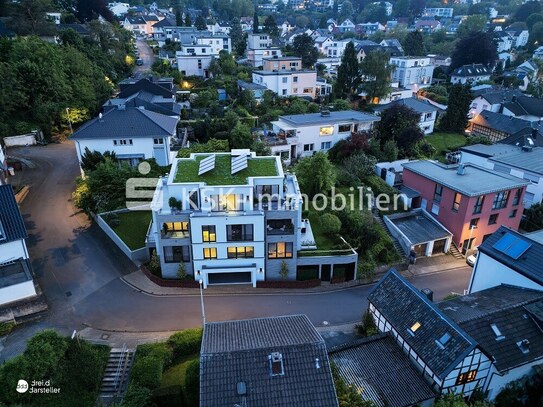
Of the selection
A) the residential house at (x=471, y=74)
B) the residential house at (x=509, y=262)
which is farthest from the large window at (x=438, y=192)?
the residential house at (x=471, y=74)

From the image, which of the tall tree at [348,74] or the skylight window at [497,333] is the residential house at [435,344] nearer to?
the skylight window at [497,333]

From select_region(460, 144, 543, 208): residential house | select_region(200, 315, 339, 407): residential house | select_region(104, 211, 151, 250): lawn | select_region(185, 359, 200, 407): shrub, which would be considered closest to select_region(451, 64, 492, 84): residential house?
select_region(460, 144, 543, 208): residential house

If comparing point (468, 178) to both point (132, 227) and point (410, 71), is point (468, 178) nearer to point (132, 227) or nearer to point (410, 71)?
point (132, 227)

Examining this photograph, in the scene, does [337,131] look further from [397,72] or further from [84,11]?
[84,11]

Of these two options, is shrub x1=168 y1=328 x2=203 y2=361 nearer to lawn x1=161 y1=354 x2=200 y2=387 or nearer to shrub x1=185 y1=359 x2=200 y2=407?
lawn x1=161 y1=354 x2=200 y2=387

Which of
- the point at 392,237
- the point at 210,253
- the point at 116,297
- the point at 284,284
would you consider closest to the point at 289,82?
the point at 392,237

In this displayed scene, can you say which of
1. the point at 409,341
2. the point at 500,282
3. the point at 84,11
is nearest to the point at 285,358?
the point at 409,341
